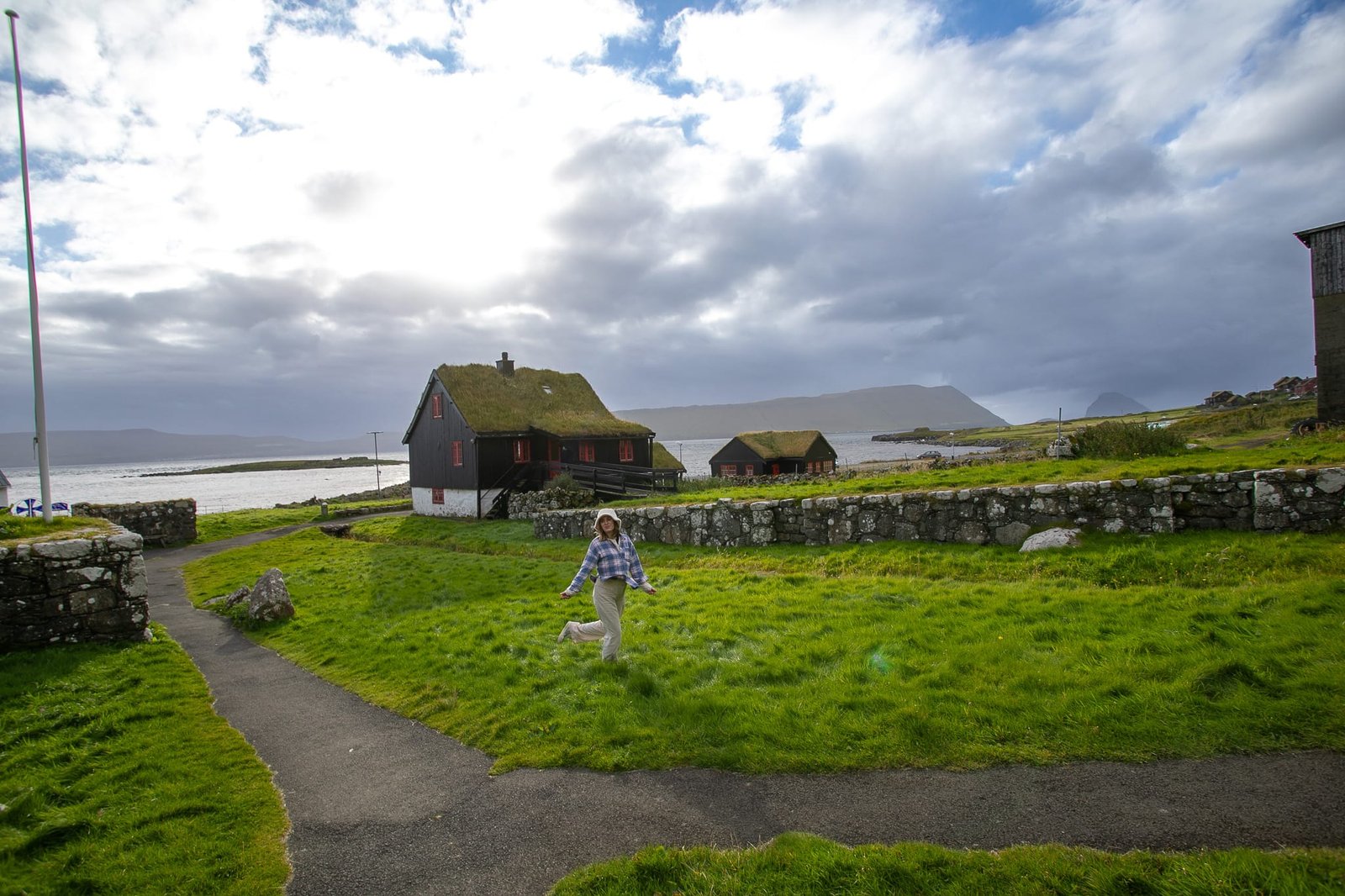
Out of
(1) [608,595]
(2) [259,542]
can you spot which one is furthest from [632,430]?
(1) [608,595]

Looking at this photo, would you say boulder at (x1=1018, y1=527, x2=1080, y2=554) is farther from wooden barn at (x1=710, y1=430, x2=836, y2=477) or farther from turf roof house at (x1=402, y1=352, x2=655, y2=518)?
wooden barn at (x1=710, y1=430, x2=836, y2=477)

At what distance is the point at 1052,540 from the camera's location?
474 inches

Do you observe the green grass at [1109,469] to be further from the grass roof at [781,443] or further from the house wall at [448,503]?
the grass roof at [781,443]

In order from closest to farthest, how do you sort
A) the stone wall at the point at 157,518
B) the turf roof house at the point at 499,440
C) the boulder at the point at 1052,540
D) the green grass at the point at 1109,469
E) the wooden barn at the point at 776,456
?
1. the green grass at the point at 1109,469
2. the boulder at the point at 1052,540
3. the stone wall at the point at 157,518
4. the turf roof house at the point at 499,440
5. the wooden barn at the point at 776,456

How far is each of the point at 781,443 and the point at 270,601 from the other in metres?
45.4

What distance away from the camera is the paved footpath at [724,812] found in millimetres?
4496

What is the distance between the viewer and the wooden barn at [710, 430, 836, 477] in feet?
174

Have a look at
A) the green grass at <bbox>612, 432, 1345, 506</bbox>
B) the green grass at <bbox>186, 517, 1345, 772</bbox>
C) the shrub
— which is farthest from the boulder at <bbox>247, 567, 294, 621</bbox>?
the shrub

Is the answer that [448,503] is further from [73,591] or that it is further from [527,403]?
[73,591]

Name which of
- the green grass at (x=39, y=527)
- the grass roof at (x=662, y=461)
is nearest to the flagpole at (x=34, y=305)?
the green grass at (x=39, y=527)

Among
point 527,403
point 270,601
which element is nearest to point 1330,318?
point 270,601

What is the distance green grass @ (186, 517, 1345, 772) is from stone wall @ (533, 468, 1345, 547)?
0.47m

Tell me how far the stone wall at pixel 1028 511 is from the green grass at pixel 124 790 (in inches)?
481

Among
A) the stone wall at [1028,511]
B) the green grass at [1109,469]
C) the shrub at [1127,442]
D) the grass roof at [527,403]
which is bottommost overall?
the stone wall at [1028,511]
